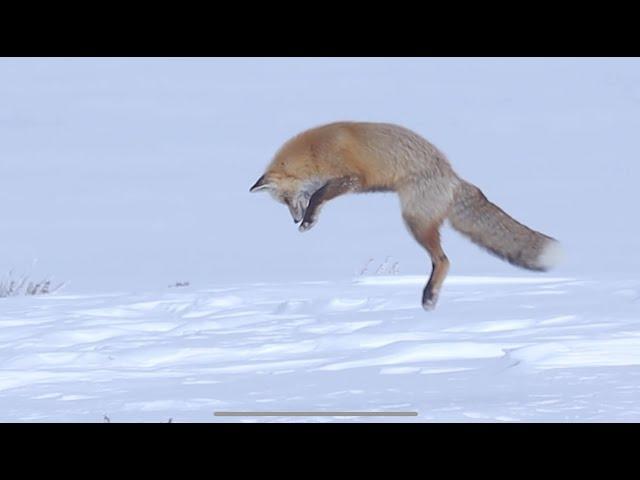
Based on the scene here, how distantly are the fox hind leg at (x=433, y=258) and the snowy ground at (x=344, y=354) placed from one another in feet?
2.46

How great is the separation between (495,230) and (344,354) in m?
2.08

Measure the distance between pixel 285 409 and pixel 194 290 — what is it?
3634mm

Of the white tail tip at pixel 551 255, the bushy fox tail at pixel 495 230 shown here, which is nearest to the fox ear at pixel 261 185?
the bushy fox tail at pixel 495 230

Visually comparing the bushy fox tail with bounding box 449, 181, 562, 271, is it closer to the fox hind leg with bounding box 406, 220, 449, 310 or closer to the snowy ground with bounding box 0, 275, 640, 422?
the fox hind leg with bounding box 406, 220, 449, 310

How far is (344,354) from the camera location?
6.86 metres

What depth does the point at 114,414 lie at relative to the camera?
5809 mm

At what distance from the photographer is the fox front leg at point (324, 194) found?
4.70 metres

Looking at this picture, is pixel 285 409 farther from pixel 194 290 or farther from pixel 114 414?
pixel 194 290

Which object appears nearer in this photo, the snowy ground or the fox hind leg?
the fox hind leg

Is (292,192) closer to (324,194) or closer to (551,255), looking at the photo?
(324,194)

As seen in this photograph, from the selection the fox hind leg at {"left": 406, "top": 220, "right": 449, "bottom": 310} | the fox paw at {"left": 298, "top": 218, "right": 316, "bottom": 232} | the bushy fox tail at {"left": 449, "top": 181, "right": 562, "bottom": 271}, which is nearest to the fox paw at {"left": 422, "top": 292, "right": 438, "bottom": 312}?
the fox hind leg at {"left": 406, "top": 220, "right": 449, "bottom": 310}

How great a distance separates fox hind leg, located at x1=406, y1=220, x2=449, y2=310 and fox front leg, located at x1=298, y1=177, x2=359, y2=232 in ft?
0.99

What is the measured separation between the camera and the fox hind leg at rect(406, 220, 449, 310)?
4.80m
